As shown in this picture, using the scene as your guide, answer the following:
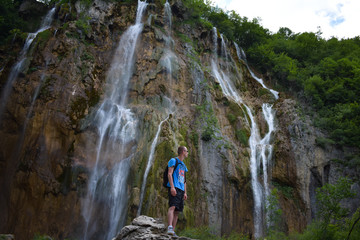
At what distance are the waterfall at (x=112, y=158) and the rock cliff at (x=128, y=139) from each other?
0.19 feet

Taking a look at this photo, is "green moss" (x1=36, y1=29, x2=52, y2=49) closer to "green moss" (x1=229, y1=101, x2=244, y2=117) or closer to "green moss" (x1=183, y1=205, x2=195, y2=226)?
"green moss" (x1=229, y1=101, x2=244, y2=117)

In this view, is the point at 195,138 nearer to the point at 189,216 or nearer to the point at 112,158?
the point at 189,216

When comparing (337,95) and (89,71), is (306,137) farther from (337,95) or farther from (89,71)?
(89,71)

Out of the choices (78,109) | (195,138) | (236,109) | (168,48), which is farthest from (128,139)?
(168,48)

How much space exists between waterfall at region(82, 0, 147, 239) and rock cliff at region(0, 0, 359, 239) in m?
0.06

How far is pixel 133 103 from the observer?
16.0 meters

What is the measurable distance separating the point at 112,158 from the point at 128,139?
4.00 ft

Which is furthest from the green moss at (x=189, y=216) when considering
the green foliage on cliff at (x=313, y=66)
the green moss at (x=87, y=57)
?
the green moss at (x=87, y=57)

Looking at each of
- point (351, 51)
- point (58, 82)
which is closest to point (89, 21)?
point (58, 82)

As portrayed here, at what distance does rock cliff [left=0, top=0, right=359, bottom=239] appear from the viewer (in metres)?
11.9

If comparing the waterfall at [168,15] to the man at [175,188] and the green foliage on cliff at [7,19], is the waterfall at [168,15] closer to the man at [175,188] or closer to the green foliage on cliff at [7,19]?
the green foliage on cliff at [7,19]

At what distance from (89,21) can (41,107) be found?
315 inches

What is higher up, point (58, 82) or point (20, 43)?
point (20, 43)

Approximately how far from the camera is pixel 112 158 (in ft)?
42.8
